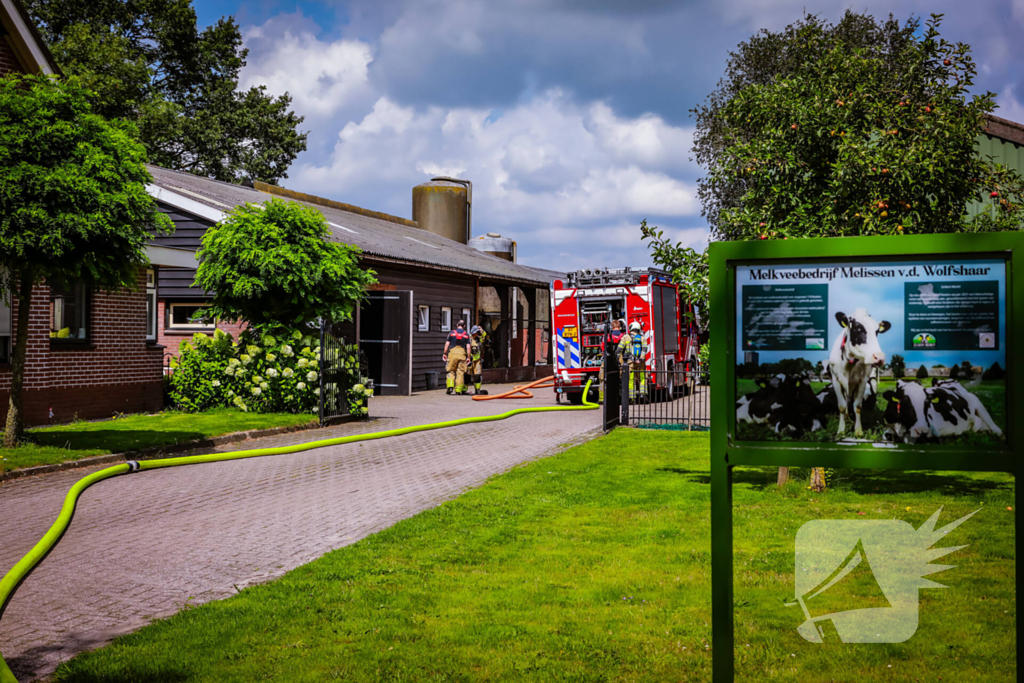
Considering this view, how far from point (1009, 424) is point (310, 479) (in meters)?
8.12

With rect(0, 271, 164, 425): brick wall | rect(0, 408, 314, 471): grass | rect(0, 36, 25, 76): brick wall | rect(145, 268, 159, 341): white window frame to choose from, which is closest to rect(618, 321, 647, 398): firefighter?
rect(0, 408, 314, 471): grass


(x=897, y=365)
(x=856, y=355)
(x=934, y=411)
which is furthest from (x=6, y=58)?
(x=934, y=411)

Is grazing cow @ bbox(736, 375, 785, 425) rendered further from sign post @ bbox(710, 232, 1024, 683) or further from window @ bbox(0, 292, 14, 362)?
window @ bbox(0, 292, 14, 362)

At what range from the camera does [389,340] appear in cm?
2353

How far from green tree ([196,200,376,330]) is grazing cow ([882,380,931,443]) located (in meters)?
14.0

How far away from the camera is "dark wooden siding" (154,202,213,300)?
21.3 m

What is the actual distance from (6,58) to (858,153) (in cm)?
Answer: 1330

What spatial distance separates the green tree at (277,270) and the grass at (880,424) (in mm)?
13697

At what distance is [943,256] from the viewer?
3.75 m

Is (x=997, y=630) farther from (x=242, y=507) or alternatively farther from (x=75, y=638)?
(x=242, y=507)

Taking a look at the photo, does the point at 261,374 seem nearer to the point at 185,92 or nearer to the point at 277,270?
the point at 277,270

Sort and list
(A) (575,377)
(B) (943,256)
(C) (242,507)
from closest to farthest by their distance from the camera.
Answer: (B) (943,256)
(C) (242,507)
(A) (575,377)

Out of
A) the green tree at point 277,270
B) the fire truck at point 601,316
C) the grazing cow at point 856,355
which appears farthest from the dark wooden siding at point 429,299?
the grazing cow at point 856,355

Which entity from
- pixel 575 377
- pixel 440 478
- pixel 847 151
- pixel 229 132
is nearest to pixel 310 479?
pixel 440 478
